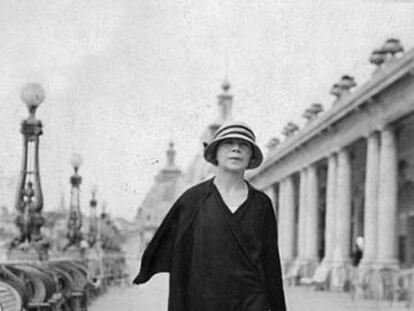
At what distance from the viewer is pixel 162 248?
20.6 feet

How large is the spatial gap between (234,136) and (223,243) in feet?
2.17

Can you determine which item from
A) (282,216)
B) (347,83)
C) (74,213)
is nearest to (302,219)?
(282,216)

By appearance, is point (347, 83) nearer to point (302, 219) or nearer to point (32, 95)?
point (302, 219)

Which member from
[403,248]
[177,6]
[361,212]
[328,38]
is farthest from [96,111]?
[361,212]

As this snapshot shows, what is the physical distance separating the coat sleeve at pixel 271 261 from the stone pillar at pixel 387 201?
16610 mm

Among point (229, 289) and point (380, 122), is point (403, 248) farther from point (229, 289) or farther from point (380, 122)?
Answer: point (229, 289)

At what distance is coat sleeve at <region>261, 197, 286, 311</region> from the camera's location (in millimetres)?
6176

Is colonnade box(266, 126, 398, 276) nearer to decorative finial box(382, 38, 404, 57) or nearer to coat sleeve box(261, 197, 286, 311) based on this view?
decorative finial box(382, 38, 404, 57)

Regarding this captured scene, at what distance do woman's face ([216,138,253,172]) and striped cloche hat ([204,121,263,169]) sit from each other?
0.03m

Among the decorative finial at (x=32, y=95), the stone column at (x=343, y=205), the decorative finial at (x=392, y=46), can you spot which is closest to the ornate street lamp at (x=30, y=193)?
the decorative finial at (x=32, y=95)

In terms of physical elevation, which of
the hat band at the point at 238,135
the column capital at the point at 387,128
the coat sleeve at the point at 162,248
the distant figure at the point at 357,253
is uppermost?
the column capital at the point at 387,128

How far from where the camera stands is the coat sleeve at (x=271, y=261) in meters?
6.18

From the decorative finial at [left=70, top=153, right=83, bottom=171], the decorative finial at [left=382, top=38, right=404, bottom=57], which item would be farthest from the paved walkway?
the decorative finial at [left=382, top=38, right=404, bottom=57]

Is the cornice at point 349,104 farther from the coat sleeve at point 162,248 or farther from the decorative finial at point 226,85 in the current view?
the coat sleeve at point 162,248
